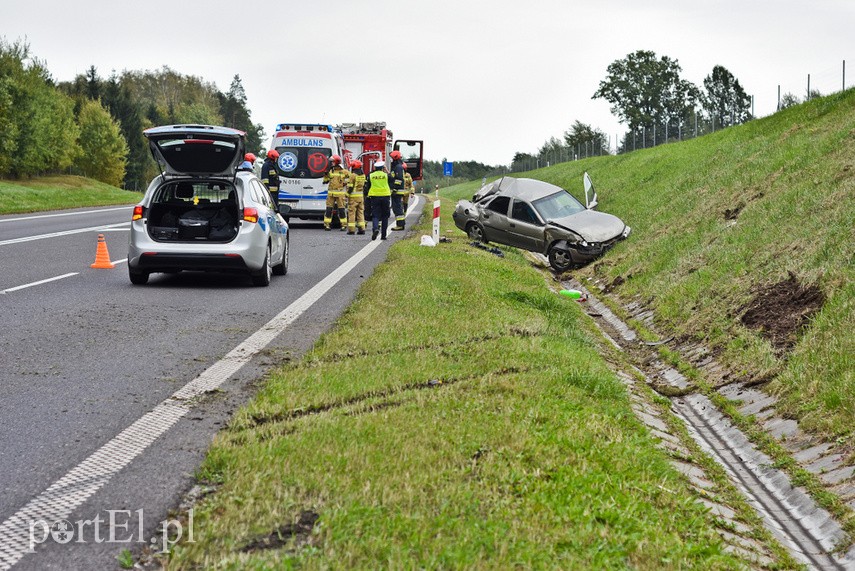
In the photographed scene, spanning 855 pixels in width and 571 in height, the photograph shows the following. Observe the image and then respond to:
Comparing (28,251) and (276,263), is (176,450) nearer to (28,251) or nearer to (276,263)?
(276,263)

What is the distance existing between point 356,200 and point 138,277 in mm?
11663

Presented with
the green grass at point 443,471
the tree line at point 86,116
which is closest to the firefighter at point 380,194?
the green grass at point 443,471

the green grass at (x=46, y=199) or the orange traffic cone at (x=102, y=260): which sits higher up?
the green grass at (x=46, y=199)

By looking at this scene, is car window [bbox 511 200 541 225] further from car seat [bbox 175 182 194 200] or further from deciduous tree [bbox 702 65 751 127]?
deciduous tree [bbox 702 65 751 127]

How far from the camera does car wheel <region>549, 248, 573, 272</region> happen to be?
19078mm

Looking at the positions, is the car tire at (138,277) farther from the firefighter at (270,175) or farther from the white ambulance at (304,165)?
the white ambulance at (304,165)

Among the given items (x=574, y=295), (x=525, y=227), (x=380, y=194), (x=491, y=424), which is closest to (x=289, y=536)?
(x=491, y=424)

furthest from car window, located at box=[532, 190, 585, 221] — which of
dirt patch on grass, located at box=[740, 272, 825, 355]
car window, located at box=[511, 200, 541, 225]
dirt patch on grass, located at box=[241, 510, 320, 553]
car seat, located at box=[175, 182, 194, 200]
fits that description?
dirt patch on grass, located at box=[241, 510, 320, 553]

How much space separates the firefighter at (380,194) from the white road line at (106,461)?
42.1 ft

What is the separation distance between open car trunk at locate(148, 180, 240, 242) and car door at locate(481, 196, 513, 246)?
8.48 meters

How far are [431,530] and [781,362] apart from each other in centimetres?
537

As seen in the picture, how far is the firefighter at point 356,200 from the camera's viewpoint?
23.5m

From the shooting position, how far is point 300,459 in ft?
A: 14.9

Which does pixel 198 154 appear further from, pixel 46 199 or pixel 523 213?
pixel 46 199
